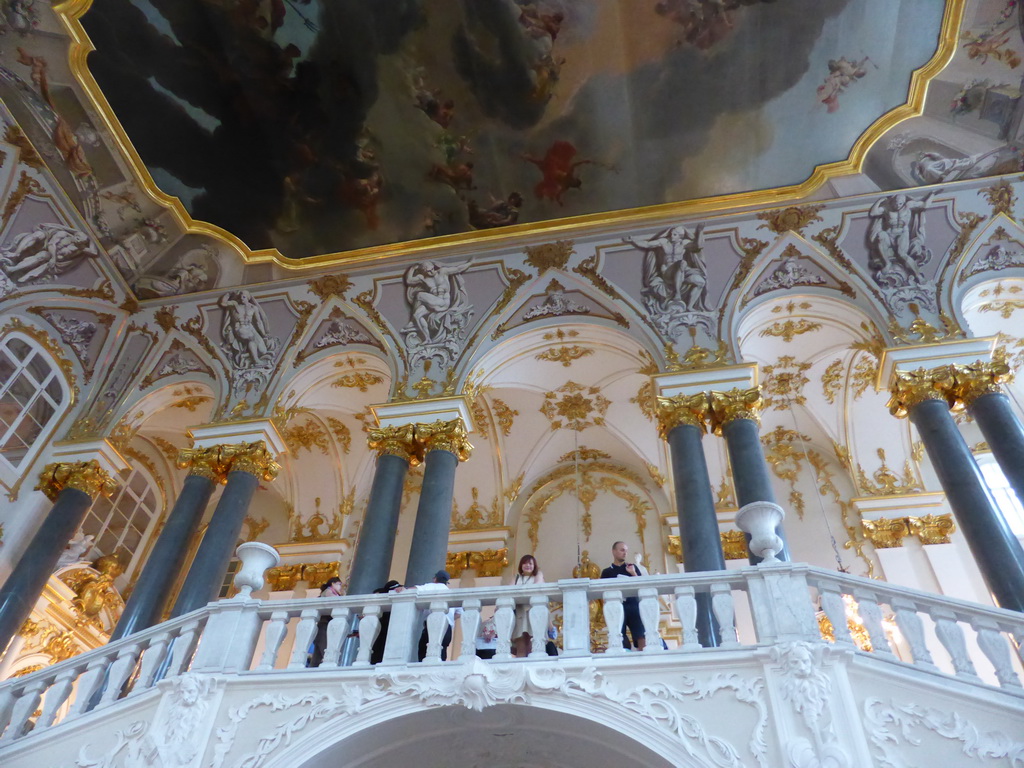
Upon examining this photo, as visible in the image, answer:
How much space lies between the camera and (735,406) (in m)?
9.69

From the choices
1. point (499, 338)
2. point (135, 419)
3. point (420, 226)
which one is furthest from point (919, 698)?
point (135, 419)

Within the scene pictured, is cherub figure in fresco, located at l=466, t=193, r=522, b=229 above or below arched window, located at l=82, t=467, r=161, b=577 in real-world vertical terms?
above

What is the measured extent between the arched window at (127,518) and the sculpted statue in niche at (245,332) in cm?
392

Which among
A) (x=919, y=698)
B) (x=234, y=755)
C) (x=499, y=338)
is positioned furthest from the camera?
(x=499, y=338)

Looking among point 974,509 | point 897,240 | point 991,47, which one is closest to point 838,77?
point 991,47

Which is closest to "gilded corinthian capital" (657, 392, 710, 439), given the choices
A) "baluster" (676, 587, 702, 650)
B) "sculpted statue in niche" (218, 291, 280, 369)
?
"baluster" (676, 587, 702, 650)

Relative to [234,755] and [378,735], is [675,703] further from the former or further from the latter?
[234,755]

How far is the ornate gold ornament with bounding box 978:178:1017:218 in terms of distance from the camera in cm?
1069

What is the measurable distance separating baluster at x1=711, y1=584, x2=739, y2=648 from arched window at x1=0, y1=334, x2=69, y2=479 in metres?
10.5

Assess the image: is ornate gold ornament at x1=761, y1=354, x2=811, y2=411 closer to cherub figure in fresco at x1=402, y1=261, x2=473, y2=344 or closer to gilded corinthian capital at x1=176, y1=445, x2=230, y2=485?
cherub figure in fresco at x1=402, y1=261, x2=473, y2=344

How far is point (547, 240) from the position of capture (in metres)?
12.1

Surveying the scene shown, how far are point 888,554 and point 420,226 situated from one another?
9.16 m

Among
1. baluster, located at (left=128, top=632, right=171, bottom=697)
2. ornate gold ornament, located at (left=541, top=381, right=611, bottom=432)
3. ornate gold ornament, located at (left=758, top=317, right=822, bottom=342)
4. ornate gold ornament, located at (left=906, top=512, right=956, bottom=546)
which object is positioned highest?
ornate gold ornament, located at (left=541, top=381, right=611, bottom=432)

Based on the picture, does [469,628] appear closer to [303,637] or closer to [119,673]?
[303,637]
